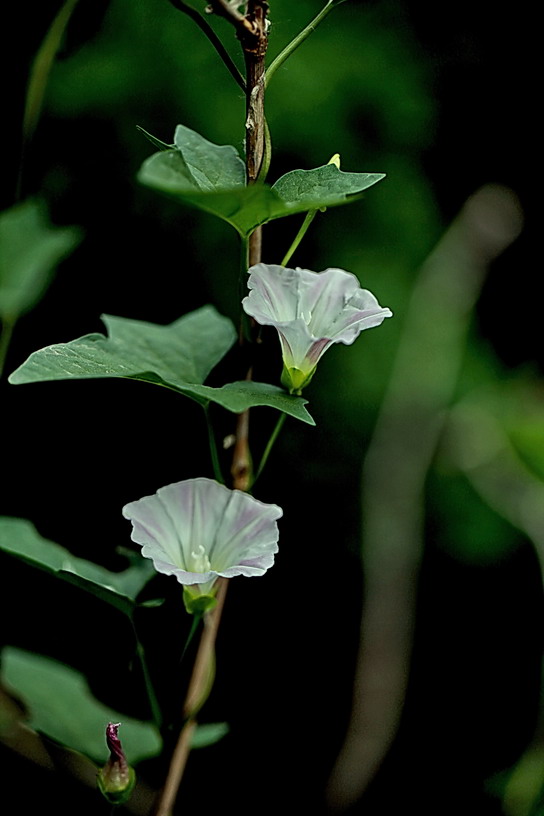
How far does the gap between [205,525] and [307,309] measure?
135 millimetres

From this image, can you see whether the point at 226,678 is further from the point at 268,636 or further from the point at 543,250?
the point at 543,250

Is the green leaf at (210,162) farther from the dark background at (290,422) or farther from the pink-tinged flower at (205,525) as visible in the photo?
the dark background at (290,422)

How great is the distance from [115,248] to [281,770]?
0.87m

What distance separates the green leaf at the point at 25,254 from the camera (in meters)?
0.74

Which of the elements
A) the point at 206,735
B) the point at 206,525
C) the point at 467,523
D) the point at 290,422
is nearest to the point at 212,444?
the point at 206,525

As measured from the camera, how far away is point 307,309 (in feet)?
1.50

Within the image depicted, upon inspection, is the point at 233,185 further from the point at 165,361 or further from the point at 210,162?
the point at 165,361

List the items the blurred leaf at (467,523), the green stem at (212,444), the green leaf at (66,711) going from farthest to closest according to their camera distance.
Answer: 1. the blurred leaf at (467,523)
2. the green leaf at (66,711)
3. the green stem at (212,444)

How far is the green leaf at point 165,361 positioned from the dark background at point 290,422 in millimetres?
763

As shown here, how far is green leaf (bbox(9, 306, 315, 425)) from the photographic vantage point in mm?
378

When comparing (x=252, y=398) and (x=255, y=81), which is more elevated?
(x=255, y=81)

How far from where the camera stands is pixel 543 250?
5.30 feet

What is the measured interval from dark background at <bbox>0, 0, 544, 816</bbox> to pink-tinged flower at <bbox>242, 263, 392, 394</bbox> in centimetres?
85

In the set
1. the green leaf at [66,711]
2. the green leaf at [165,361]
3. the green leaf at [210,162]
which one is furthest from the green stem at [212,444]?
the green leaf at [66,711]
